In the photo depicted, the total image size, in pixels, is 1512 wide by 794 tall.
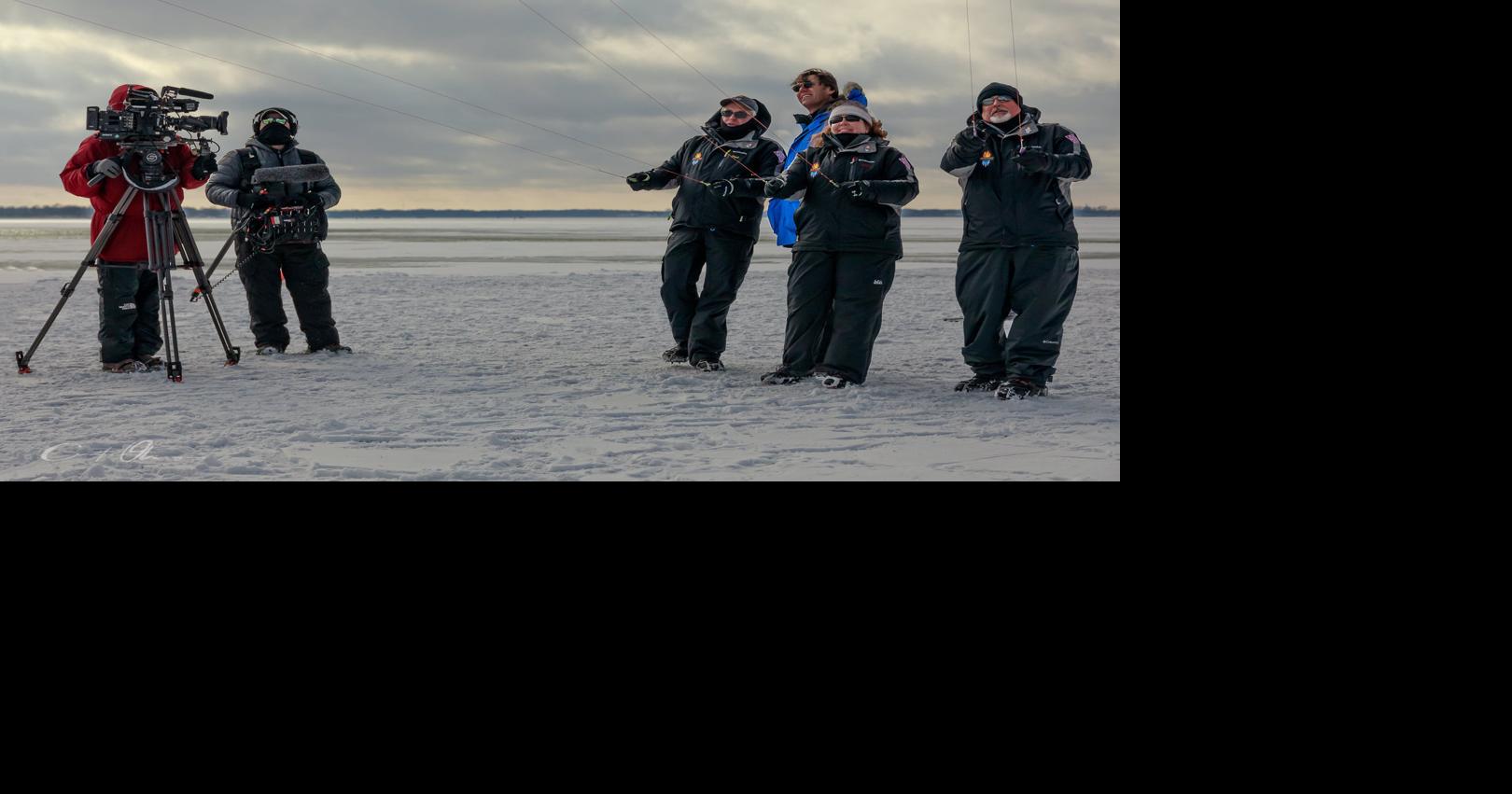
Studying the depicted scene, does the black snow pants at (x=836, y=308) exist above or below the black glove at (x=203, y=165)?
below

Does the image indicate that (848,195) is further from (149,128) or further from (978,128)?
(149,128)

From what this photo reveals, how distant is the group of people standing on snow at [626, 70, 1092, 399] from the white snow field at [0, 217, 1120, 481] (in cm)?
27

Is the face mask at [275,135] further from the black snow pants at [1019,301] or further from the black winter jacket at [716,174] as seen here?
the black snow pants at [1019,301]

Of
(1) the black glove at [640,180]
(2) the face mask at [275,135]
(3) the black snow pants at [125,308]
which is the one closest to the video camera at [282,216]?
(2) the face mask at [275,135]

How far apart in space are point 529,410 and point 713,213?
1765 mm

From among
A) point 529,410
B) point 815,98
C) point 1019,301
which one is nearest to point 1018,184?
point 1019,301

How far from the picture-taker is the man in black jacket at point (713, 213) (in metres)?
6.45

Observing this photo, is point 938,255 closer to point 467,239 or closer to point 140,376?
point 467,239

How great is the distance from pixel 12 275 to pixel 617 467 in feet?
42.2

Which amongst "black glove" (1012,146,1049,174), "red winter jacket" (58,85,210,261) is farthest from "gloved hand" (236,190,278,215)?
"black glove" (1012,146,1049,174)

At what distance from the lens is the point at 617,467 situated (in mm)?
4258

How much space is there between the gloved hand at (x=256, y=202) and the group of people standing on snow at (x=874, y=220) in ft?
8.47

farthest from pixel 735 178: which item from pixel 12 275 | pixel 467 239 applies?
pixel 467 239

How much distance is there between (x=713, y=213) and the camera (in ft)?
21.5
